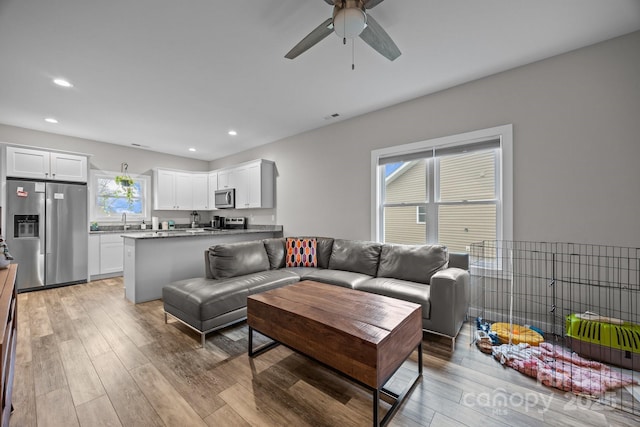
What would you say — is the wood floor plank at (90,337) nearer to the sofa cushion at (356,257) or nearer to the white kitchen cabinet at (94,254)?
the white kitchen cabinet at (94,254)

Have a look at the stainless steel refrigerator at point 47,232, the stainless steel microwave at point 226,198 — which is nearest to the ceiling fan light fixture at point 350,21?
the stainless steel microwave at point 226,198

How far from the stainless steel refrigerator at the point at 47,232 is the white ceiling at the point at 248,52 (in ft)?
3.73

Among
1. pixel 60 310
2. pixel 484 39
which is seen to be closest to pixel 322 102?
pixel 484 39

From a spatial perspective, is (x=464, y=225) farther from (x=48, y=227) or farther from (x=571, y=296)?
(x=48, y=227)

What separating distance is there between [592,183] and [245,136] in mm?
4736

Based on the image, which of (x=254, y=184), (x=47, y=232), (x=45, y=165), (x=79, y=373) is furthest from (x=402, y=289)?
(x=45, y=165)

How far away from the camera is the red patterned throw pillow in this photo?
Result: 3.74m

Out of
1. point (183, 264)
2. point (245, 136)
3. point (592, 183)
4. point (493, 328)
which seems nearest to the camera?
point (592, 183)

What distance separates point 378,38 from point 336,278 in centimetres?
233

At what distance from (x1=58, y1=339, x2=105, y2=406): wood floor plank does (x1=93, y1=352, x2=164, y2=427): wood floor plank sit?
42mm

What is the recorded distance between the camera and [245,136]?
4.82 meters

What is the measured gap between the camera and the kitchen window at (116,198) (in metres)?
5.08

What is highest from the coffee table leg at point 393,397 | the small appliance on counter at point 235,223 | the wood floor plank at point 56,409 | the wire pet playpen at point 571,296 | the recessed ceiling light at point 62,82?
the recessed ceiling light at point 62,82

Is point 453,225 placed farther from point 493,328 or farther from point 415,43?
point 415,43
